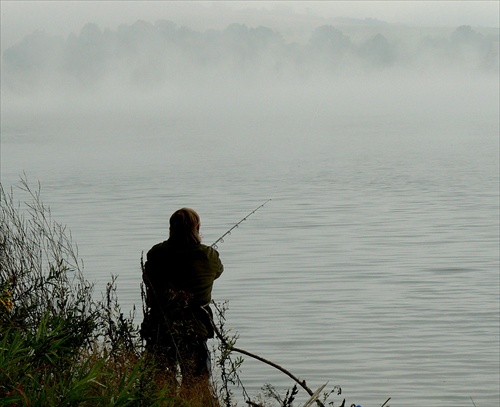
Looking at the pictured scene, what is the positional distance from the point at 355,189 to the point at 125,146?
32.6 meters

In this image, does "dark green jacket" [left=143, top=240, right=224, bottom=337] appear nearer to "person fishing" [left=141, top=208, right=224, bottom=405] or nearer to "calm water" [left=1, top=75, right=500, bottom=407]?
"person fishing" [left=141, top=208, right=224, bottom=405]

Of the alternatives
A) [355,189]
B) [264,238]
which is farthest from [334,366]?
[355,189]

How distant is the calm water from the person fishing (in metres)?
2.74

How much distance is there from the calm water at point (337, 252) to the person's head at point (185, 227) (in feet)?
9.95

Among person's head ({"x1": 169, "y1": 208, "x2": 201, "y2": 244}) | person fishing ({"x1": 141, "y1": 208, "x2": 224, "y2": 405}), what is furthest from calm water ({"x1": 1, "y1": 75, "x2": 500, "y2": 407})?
person's head ({"x1": 169, "y1": 208, "x2": 201, "y2": 244})

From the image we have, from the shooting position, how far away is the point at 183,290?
8086 mm

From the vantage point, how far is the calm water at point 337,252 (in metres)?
11.8

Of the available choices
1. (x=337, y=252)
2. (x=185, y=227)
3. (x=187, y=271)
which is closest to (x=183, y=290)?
(x=187, y=271)

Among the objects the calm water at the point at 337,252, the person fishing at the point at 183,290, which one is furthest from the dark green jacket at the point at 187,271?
the calm water at the point at 337,252

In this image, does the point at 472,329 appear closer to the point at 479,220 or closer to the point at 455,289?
the point at 455,289

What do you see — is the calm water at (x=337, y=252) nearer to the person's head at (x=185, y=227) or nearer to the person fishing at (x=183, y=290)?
the person fishing at (x=183, y=290)

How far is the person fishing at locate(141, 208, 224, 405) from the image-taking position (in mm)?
8055

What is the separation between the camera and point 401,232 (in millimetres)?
23078

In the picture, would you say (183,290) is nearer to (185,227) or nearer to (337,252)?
(185,227)
